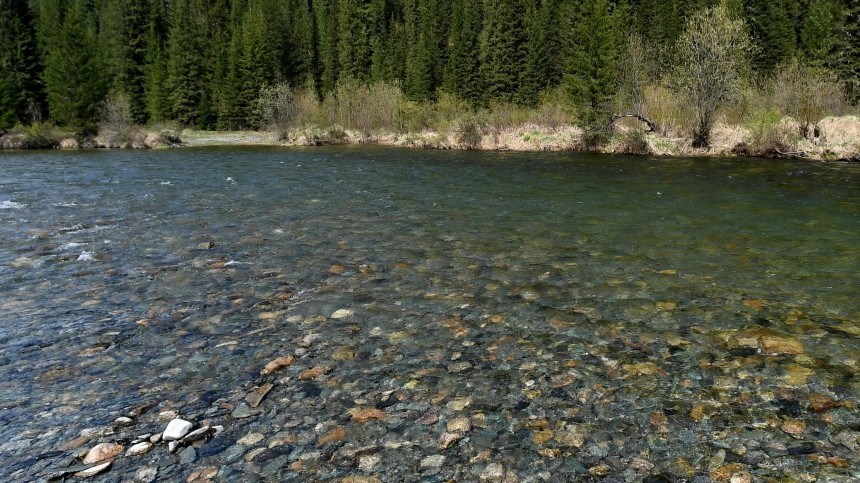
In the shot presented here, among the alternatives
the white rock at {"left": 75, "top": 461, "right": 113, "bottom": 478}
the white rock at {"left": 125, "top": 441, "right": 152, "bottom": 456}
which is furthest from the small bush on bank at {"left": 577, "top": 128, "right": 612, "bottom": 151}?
the white rock at {"left": 75, "top": 461, "right": 113, "bottom": 478}

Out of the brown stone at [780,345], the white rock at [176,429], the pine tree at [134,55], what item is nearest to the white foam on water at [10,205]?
the white rock at [176,429]

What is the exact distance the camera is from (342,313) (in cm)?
732

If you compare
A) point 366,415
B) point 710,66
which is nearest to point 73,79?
point 710,66

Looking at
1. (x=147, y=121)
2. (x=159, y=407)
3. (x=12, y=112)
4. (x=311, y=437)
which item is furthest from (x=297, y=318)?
(x=147, y=121)

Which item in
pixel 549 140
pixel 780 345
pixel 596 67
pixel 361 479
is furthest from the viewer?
pixel 596 67

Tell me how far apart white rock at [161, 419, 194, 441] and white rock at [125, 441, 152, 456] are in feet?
0.43

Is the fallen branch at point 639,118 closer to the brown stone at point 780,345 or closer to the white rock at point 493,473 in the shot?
the brown stone at point 780,345

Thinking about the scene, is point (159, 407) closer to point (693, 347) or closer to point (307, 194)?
point (693, 347)

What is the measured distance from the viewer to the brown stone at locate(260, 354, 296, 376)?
562 centimetres

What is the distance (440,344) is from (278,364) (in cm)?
186

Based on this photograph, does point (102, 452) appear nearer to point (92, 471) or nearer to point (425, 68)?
point (92, 471)

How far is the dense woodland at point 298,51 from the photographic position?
62531mm

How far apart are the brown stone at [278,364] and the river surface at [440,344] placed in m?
0.07

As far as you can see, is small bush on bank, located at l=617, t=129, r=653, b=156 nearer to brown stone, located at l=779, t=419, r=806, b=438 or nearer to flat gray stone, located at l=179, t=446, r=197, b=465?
brown stone, located at l=779, t=419, r=806, b=438
